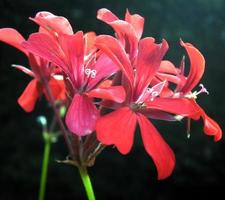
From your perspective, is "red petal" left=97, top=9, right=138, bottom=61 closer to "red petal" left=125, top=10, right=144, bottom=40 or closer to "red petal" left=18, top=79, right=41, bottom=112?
"red petal" left=125, top=10, right=144, bottom=40

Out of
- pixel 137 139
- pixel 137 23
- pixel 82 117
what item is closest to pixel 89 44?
pixel 137 23

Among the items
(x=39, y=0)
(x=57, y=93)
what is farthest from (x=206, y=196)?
(x=57, y=93)

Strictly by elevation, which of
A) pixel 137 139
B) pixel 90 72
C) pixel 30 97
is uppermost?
pixel 90 72

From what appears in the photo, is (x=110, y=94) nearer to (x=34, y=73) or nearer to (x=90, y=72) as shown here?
(x=90, y=72)

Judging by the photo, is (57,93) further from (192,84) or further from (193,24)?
(193,24)

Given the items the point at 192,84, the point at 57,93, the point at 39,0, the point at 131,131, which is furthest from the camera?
the point at 39,0

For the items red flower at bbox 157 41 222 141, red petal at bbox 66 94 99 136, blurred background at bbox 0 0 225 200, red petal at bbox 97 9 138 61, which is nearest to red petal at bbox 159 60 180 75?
red flower at bbox 157 41 222 141

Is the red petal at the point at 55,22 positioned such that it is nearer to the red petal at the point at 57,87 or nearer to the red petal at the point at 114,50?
the red petal at the point at 114,50

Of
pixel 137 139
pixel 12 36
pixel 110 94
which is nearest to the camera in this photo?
pixel 110 94
